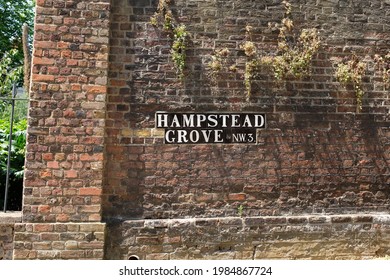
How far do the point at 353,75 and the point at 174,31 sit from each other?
2.29m

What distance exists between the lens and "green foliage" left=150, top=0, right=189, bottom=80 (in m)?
4.43

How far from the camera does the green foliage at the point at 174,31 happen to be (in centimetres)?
443

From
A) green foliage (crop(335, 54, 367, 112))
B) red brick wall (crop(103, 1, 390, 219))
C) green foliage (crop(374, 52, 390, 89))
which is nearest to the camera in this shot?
red brick wall (crop(103, 1, 390, 219))

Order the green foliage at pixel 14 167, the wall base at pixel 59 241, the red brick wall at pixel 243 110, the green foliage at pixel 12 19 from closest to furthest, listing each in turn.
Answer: the wall base at pixel 59 241, the red brick wall at pixel 243 110, the green foliage at pixel 14 167, the green foliage at pixel 12 19

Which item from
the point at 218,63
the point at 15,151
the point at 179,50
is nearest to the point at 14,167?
the point at 15,151

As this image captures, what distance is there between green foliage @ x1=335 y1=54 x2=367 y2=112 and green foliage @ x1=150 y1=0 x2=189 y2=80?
1.95 metres

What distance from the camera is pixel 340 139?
4.62m

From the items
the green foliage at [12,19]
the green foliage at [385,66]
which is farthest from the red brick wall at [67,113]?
the green foliage at [12,19]

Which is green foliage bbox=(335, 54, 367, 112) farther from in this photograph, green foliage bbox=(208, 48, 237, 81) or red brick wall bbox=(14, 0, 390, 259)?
green foliage bbox=(208, 48, 237, 81)

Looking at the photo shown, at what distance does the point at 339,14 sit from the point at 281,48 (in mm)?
921

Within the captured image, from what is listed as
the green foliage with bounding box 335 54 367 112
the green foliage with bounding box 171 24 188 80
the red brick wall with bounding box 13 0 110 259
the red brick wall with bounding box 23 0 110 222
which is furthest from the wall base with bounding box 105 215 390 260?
the green foliage with bounding box 171 24 188 80

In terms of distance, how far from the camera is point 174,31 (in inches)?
176

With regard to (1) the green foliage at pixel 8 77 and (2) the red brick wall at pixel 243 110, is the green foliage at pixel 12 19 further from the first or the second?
(2) the red brick wall at pixel 243 110

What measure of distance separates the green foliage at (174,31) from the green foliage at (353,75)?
6.40 ft
